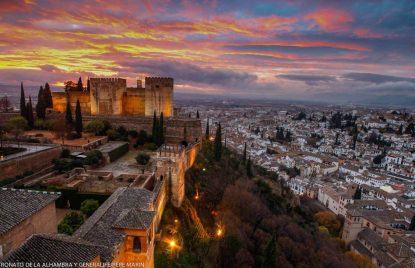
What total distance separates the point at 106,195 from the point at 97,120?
42.9 feet

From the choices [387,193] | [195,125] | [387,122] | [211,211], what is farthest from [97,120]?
[387,122]

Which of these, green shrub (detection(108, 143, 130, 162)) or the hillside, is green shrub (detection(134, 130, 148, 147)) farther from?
the hillside

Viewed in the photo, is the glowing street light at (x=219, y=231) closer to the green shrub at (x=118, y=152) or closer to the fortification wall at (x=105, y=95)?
the green shrub at (x=118, y=152)

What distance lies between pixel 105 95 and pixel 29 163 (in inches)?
443

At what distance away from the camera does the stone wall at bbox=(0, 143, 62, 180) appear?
48.0 ft

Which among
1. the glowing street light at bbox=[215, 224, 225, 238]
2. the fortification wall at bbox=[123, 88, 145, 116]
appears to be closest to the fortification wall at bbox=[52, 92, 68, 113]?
the fortification wall at bbox=[123, 88, 145, 116]

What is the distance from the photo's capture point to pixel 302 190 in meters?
38.1

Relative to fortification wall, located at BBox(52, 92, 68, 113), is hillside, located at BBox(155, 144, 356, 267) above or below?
below

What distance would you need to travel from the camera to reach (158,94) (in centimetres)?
2605

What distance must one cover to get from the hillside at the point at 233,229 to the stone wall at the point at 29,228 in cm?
391

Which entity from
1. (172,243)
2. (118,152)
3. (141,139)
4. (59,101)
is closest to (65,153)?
(118,152)

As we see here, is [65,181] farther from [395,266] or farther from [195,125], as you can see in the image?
[395,266]

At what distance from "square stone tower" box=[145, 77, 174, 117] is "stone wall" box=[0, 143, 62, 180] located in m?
9.46

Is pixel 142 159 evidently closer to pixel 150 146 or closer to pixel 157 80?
pixel 150 146
